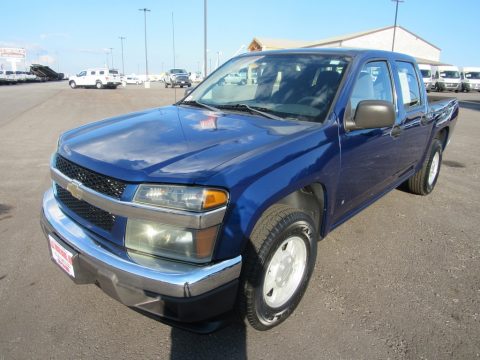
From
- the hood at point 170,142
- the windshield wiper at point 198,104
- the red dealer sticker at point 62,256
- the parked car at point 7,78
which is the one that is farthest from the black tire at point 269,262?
the parked car at point 7,78

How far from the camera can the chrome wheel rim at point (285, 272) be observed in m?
2.43

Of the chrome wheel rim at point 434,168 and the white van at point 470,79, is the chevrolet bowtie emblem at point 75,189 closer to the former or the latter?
the chrome wheel rim at point 434,168

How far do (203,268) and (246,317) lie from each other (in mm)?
552

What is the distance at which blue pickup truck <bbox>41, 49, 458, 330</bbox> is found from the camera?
6.44 ft

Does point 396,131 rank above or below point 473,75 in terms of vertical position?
below

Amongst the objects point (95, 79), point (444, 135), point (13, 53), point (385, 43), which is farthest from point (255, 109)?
point (13, 53)

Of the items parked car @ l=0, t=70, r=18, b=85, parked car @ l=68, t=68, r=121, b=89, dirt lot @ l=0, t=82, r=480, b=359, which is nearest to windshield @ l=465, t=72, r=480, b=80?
parked car @ l=68, t=68, r=121, b=89

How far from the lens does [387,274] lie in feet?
10.6

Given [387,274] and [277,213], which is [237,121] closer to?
[277,213]

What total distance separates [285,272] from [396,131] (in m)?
1.85

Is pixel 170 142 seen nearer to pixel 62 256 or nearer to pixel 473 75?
pixel 62 256

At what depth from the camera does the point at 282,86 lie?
3201mm

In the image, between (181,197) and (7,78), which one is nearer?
(181,197)

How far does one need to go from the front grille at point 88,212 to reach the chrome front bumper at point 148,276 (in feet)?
0.34
